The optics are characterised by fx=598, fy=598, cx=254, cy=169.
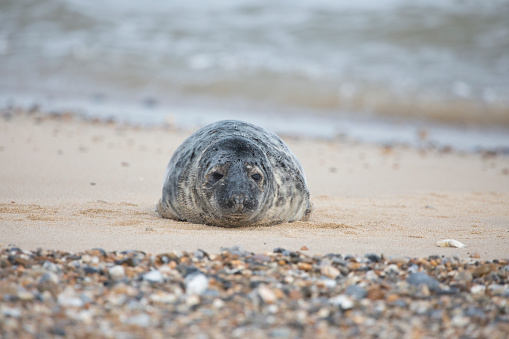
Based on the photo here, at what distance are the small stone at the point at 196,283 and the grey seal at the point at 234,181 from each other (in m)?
1.19

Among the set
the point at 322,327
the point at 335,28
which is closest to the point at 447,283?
the point at 322,327

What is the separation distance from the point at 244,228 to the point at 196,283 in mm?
1533

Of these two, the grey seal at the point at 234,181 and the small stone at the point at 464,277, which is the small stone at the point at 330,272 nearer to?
the small stone at the point at 464,277

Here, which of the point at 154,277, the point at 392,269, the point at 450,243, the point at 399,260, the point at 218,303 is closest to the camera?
the point at 218,303

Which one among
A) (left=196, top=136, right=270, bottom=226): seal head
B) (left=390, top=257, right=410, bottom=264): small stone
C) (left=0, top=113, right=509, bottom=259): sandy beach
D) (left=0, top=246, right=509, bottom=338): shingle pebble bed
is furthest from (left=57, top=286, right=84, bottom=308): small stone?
(left=390, top=257, right=410, bottom=264): small stone

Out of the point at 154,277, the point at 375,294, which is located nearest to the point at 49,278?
the point at 154,277

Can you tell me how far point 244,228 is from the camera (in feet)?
15.0

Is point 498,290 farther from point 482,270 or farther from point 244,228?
point 244,228

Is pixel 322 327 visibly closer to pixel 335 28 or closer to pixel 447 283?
pixel 447 283

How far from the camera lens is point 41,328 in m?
2.47

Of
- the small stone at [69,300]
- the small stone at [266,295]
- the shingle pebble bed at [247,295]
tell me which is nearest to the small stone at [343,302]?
the shingle pebble bed at [247,295]

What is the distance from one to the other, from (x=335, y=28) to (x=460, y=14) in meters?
4.26

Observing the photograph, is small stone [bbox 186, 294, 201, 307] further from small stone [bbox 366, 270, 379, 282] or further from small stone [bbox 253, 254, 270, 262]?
small stone [bbox 366, 270, 379, 282]

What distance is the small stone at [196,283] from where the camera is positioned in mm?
3004
